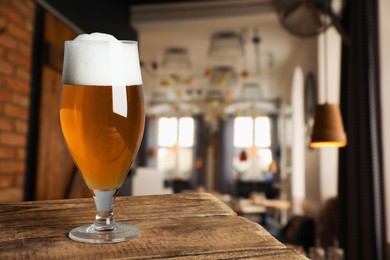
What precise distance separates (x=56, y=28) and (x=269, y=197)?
36.0ft

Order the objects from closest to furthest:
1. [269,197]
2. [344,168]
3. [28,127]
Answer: [28,127] < [344,168] < [269,197]

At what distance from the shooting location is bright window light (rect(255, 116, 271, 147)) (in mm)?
15214

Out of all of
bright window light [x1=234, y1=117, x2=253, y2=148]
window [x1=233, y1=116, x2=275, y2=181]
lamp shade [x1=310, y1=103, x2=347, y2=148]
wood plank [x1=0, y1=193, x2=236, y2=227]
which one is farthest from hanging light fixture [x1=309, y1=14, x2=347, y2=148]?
bright window light [x1=234, y1=117, x2=253, y2=148]

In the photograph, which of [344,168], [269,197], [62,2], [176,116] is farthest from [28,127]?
[176,116]

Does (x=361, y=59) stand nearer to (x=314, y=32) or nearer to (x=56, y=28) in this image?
(x=314, y=32)

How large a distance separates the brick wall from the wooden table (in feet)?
7.90

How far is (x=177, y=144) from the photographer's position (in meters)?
16.0

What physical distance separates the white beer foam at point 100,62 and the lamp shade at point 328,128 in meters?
2.62

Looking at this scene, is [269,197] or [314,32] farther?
[269,197]

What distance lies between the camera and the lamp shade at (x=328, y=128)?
2.97 meters

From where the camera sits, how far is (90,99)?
504 mm

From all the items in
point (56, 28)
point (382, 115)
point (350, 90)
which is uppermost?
point (56, 28)

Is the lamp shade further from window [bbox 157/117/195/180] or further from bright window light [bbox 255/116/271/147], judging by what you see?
window [bbox 157/117/195/180]

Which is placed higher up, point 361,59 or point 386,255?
point 361,59
